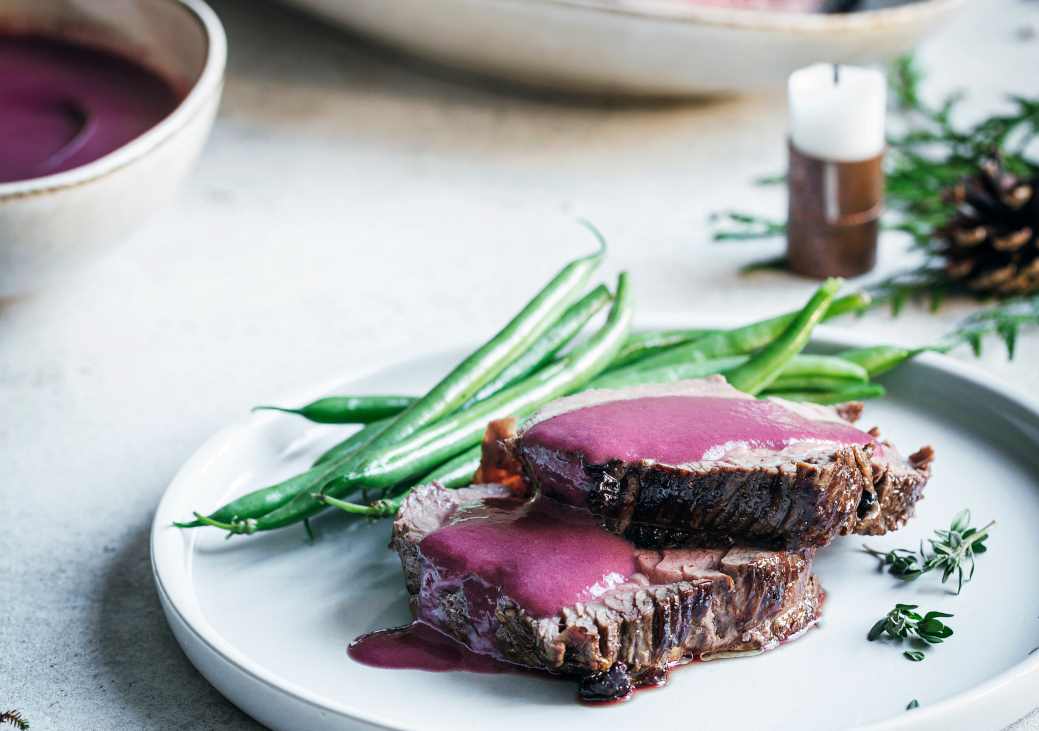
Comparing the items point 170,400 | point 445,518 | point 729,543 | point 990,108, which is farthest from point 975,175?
point 170,400

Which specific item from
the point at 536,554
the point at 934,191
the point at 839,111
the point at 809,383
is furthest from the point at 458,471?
the point at 934,191

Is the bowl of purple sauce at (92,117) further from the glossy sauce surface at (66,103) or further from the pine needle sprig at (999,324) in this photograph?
the pine needle sprig at (999,324)

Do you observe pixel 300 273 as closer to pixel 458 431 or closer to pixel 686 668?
pixel 458 431

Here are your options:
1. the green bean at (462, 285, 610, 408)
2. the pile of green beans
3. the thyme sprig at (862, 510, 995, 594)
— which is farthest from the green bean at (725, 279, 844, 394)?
the thyme sprig at (862, 510, 995, 594)

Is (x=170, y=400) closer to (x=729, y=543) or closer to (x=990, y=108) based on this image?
(x=729, y=543)

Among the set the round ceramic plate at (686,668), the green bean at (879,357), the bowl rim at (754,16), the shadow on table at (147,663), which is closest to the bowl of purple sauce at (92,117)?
the round ceramic plate at (686,668)
